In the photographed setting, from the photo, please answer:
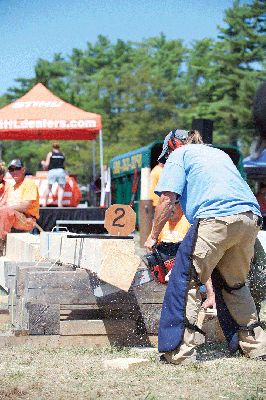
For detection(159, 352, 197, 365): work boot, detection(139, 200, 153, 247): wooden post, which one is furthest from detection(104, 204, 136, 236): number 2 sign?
detection(139, 200, 153, 247): wooden post

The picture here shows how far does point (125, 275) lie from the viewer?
6297 millimetres

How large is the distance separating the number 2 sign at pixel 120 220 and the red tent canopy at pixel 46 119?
12361mm

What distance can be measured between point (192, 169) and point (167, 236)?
7.28ft

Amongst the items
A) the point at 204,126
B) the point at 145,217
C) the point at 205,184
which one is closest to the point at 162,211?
the point at 205,184

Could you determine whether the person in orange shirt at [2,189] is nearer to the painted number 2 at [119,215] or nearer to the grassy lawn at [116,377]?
the painted number 2 at [119,215]

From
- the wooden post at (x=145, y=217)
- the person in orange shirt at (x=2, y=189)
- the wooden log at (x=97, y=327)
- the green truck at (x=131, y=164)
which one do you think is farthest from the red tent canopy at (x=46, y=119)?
the wooden log at (x=97, y=327)

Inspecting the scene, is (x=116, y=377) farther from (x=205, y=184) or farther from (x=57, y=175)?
(x=57, y=175)

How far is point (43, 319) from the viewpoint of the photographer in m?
6.67

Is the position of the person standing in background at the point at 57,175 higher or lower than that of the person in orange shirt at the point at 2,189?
lower

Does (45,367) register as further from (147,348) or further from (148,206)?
(148,206)

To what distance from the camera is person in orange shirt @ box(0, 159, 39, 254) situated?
35.7 feet

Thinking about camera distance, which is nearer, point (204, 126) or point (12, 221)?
point (12, 221)

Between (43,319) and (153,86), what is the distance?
44265mm

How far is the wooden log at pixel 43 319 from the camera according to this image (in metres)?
6.66
